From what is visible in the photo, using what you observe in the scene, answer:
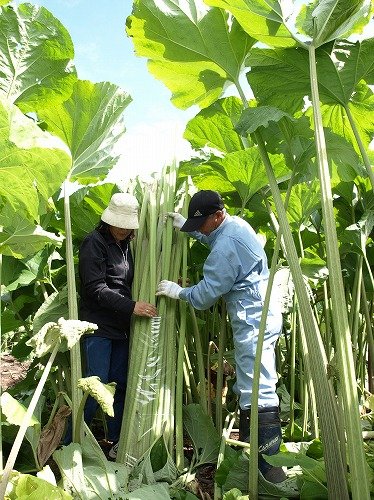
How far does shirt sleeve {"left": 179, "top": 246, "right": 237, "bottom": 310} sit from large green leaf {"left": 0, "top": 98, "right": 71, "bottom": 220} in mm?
1421

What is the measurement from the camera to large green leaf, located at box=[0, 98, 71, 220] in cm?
142

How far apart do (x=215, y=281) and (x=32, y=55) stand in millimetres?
1613

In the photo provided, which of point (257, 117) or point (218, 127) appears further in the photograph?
point (218, 127)

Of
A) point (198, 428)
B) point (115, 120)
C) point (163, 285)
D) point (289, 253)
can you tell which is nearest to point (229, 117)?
point (115, 120)

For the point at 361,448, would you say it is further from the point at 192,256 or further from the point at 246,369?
the point at 192,256

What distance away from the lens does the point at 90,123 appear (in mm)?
3199

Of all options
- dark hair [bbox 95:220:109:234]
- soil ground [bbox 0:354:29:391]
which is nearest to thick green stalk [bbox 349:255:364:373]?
dark hair [bbox 95:220:109:234]

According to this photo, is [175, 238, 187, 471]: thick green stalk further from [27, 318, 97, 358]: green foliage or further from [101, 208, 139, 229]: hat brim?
[27, 318, 97, 358]: green foliage

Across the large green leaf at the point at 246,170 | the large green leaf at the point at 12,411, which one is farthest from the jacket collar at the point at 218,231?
the large green leaf at the point at 12,411

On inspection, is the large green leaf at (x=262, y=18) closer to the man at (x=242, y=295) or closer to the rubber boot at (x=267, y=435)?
the man at (x=242, y=295)

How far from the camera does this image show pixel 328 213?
1945 millimetres

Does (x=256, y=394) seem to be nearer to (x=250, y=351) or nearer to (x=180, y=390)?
(x=250, y=351)

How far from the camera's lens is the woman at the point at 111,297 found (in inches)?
126

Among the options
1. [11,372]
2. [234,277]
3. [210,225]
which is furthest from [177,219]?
[11,372]
